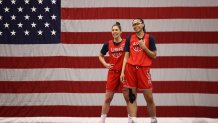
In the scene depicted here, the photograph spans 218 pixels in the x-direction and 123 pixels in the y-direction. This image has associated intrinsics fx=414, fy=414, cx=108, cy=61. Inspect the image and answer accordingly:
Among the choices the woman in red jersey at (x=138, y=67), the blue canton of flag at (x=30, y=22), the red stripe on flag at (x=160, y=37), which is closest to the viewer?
the woman in red jersey at (x=138, y=67)

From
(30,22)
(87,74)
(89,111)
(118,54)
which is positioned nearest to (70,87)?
(87,74)

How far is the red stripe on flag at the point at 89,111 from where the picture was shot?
249 inches

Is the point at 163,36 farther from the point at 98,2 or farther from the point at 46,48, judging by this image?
the point at 46,48

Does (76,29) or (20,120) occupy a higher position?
(76,29)

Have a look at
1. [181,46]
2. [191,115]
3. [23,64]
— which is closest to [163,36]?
[181,46]

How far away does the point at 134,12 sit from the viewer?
20.9 feet

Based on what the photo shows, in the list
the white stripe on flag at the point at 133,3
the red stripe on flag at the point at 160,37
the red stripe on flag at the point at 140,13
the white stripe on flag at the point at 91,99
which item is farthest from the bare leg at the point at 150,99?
the white stripe on flag at the point at 133,3

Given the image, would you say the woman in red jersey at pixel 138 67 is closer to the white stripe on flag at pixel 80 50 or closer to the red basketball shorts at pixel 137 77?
the red basketball shorts at pixel 137 77

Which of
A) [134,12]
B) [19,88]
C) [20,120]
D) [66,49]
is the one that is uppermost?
[134,12]

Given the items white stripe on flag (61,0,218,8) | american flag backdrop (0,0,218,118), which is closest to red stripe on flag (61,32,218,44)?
american flag backdrop (0,0,218,118)

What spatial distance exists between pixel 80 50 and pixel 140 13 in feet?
3.57

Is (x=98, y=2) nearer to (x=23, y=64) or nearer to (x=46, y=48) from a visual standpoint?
(x=46, y=48)

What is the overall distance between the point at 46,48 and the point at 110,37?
1011mm

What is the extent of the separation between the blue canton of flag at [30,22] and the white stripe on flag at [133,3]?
26 cm
